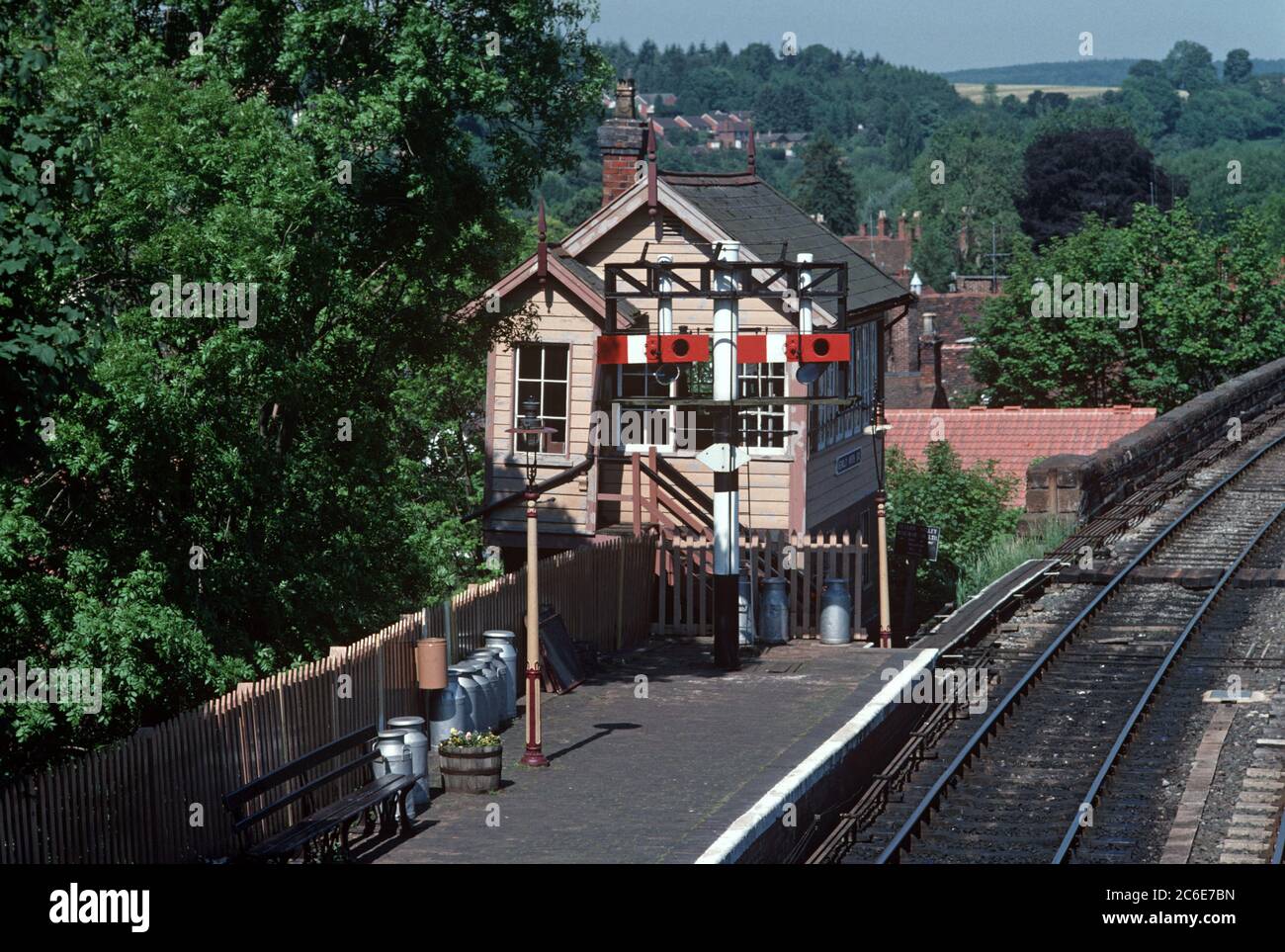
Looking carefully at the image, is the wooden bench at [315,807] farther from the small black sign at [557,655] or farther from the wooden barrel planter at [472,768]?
the small black sign at [557,655]

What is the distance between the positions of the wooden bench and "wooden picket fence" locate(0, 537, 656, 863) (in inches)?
8.9

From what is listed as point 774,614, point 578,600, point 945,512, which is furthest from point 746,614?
point 945,512

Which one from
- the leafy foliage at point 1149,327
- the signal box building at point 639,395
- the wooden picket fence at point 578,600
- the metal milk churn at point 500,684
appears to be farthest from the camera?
the leafy foliage at point 1149,327

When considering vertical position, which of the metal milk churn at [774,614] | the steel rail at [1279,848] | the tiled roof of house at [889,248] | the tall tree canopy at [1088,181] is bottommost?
the steel rail at [1279,848]

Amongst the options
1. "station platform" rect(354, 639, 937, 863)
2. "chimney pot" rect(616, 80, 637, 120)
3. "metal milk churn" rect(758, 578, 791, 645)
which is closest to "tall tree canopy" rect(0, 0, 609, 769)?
"station platform" rect(354, 639, 937, 863)

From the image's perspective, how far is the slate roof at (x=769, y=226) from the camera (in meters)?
27.1

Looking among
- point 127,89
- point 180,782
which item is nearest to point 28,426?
point 180,782

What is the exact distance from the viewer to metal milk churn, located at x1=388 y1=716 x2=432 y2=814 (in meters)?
15.3

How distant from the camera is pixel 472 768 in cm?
1570

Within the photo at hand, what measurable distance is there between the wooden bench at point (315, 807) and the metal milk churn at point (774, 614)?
7.58m

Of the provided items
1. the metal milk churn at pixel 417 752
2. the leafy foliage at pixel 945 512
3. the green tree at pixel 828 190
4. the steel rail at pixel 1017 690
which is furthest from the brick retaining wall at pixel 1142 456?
the green tree at pixel 828 190

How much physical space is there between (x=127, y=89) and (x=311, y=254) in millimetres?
2602

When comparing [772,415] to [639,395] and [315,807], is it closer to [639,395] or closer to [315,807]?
[639,395]

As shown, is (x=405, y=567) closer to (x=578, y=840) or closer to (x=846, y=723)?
(x=846, y=723)
